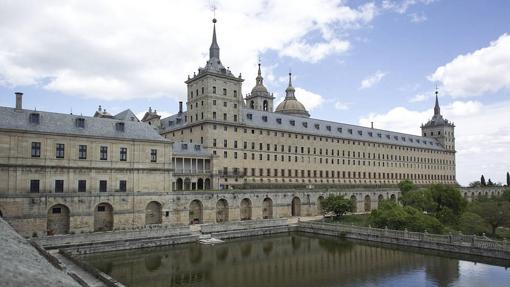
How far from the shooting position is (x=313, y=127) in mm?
75438

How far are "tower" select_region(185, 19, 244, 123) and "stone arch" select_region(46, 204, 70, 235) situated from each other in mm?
24389

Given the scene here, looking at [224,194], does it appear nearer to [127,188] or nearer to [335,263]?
[127,188]

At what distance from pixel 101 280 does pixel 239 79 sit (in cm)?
4350

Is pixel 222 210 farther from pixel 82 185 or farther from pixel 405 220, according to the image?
pixel 405 220

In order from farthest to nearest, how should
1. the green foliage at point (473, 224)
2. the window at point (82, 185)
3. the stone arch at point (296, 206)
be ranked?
the stone arch at point (296, 206) → the green foliage at point (473, 224) → the window at point (82, 185)

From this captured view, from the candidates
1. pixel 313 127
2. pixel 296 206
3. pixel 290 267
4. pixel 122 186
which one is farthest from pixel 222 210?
pixel 313 127

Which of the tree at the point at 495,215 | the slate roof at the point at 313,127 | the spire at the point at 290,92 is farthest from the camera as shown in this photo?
the spire at the point at 290,92

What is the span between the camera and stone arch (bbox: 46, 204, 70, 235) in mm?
37656

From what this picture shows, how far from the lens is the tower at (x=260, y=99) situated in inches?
3526

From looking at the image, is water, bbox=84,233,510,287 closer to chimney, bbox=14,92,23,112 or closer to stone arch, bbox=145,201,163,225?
stone arch, bbox=145,201,163,225

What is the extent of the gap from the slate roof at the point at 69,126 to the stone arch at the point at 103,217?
6.95 metres

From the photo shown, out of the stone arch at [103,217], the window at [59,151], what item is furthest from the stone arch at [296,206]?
the window at [59,151]

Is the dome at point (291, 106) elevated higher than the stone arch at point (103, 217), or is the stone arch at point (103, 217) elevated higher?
the dome at point (291, 106)

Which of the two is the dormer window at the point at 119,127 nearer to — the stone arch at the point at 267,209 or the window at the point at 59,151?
the window at the point at 59,151
